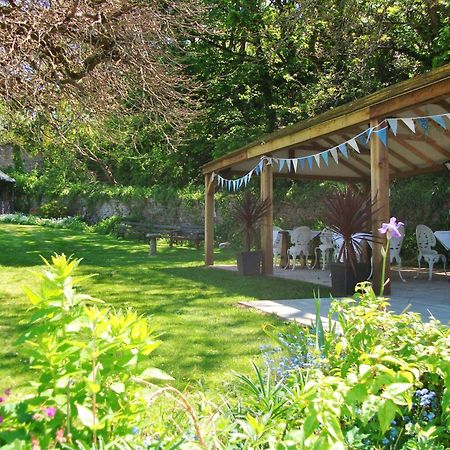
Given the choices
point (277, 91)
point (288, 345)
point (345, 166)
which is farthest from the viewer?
point (277, 91)

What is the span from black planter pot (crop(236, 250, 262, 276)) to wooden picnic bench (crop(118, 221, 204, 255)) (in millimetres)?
4457

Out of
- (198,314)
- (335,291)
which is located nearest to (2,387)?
(198,314)

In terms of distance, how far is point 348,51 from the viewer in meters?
13.2

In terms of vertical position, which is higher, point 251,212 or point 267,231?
point 251,212

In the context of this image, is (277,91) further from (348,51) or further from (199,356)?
(199,356)

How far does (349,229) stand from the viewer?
607 centimetres

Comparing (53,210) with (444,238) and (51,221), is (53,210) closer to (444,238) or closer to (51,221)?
(51,221)

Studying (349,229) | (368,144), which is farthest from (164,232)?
(349,229)

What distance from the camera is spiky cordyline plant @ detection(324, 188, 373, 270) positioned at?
19.8 ft

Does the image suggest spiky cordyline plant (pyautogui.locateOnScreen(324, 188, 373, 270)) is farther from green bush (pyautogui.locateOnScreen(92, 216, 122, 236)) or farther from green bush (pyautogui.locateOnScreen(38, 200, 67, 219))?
green bush (pyautogui.locateOnScreen(38, 200, 67, 219))

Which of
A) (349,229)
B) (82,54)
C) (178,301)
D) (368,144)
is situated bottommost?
(178,301)

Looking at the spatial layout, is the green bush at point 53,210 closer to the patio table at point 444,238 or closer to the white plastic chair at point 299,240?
the white plastic chair at point 299,240

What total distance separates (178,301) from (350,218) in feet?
7.47

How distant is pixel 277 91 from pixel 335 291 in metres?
12.1
